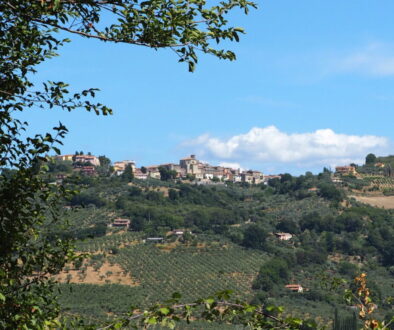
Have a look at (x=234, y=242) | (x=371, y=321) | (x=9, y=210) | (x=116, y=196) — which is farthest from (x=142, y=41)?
(x=116, y=196)

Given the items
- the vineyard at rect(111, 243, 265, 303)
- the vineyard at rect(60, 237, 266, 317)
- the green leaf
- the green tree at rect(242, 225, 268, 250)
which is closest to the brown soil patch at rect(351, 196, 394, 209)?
the green tree at rect(242, 225, 268, 250)

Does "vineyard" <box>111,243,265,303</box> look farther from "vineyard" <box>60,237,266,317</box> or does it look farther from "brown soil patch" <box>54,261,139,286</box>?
"brown soil patch" <box>54,261,139,286</box>

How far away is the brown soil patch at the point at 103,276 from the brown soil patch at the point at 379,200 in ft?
254

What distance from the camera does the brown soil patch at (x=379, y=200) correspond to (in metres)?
181

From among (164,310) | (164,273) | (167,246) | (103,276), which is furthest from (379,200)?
(164,310)

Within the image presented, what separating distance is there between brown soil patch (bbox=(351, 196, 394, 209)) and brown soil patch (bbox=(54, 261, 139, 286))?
7743 centimetres

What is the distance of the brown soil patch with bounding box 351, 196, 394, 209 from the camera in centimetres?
18138

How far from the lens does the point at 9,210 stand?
10.6 metres

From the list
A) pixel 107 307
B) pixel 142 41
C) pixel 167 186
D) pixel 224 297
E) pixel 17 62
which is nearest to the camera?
pixel 224 297

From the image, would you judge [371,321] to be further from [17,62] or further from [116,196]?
[116,196]

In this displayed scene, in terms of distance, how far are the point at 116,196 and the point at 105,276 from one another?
57.2 meters

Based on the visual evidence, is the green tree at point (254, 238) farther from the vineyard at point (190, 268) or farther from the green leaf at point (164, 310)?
the green leaf at point (164, 310)

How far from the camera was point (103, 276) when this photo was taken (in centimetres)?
12181

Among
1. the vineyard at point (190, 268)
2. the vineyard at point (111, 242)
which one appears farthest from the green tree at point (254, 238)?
the vineyard at point (111, 242)
